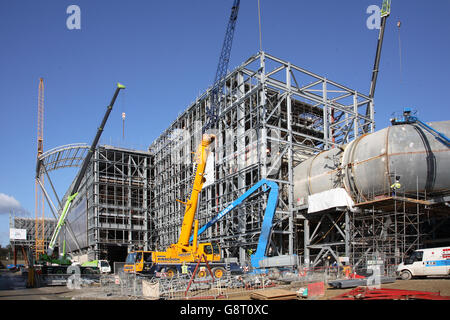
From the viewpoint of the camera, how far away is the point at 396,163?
25312 mm

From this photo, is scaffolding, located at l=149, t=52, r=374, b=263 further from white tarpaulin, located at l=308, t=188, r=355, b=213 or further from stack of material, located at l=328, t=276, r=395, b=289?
stack of material, located at l=328, t=276, r=395, b=289

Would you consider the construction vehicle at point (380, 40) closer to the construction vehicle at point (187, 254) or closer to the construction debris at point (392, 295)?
the construction vehicle at point (187, 254)

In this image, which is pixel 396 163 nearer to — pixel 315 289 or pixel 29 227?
pixel 315 289

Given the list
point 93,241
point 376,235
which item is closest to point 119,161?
point 93,241

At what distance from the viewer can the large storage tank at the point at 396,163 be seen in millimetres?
24641

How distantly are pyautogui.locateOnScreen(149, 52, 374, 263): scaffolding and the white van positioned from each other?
12.1m

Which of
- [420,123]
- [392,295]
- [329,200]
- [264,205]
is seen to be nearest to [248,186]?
[264,205]

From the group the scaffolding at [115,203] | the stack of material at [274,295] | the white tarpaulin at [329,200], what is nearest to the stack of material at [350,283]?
the stack of material at [274,295]

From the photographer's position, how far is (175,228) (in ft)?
166

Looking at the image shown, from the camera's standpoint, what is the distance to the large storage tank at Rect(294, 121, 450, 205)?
970 inches

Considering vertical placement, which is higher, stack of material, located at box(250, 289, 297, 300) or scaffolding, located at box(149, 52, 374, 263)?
scaffolding, located at box(149, 52, 374, 263)

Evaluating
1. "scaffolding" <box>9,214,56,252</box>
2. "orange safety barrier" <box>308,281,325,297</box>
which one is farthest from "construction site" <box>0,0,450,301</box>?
"scaffolding" <box>9,214,56,252</box>

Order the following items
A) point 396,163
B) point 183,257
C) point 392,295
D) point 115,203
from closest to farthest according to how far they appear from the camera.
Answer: point 392,295, point 396,163, point 183,257, point 115,203

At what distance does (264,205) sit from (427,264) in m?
15.0
